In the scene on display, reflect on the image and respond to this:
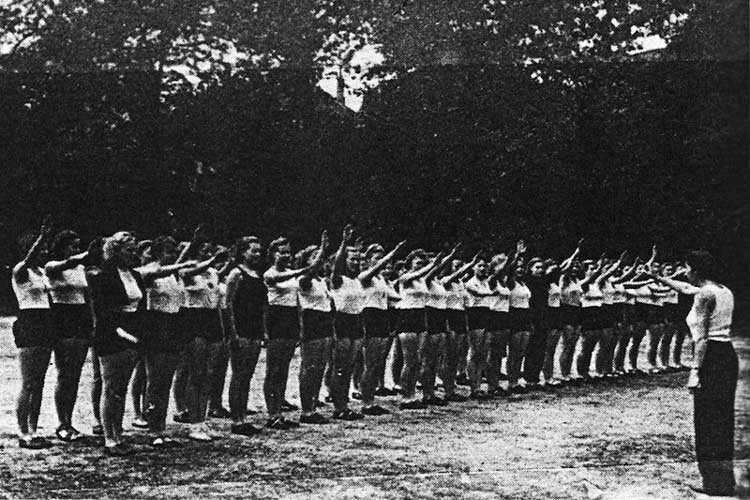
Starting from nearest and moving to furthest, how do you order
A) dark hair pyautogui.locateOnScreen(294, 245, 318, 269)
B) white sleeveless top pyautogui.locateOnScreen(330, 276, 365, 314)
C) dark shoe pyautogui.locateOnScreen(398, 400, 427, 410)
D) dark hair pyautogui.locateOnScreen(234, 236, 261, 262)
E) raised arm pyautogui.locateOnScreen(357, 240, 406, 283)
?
dark hair pyautogui.locateOnScreen(234, 236, 261, 262) → dark hair pyautogui.locateOnScreen(294, 245, 318, 269) → raised arm pyautogui.locateOnScreen(357, 240, 406, 283) → white sleeveless top pyautogui.locateOnScreen(330, 276, 365, 314) → dark shoe pyautogui.locateOnScreen(398, 400, 427, 410)

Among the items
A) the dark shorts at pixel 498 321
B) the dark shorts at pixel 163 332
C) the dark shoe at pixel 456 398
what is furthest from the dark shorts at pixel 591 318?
the dark shorts at pixel 163 332

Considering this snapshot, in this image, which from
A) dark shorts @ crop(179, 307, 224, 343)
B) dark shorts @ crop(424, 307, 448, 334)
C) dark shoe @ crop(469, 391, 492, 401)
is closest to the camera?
dark shorts @ crop(179, 307, 224, 343)

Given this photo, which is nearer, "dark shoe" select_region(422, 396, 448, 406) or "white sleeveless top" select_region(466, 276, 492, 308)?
"dark shoe" select_region(422, 396, 448, 406)

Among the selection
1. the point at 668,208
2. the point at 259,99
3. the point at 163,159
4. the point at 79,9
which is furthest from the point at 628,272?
the point at 79,9


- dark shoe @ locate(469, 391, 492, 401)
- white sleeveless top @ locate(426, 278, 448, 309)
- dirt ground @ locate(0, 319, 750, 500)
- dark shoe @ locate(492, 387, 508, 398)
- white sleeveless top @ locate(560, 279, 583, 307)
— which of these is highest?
white sleeveless top @ locate(560, 279, 583, 307)

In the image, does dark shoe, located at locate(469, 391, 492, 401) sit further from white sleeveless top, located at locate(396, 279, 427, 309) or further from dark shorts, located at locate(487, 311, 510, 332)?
white sleeveless top, located at locate(396, 279, 427, 309)

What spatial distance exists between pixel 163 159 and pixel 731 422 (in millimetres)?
3193

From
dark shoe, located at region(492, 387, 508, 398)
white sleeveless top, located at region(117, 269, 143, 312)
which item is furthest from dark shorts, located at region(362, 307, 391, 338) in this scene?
white sleeveless top, located at region(117, 269, 143, 312)

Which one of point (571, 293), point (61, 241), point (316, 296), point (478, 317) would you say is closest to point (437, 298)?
point (478, 317)

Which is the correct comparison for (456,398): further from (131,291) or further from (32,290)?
(32,290)

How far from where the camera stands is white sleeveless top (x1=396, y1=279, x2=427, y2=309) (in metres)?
6.82

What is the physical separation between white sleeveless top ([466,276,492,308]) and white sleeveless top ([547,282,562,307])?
1.40 feet

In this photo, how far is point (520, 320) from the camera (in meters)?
7.19

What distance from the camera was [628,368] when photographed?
255 inches
